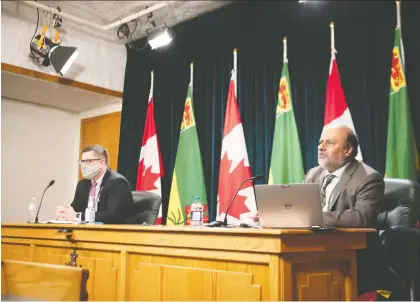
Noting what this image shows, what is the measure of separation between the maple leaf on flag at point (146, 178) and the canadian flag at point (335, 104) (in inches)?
77.9

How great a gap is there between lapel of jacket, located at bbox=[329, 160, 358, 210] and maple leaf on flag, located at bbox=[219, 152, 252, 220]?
148 cm

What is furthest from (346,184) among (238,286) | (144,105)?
(144,105)

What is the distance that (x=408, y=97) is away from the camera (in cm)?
336

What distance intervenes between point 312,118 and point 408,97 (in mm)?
787

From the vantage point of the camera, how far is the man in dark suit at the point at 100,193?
3.24 m

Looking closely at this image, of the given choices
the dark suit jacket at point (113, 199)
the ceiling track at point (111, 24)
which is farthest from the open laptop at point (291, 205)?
the ceiling track at point (111, 24)

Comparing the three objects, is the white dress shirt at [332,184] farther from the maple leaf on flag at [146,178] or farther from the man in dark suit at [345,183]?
the maple leaf on flag at [146,178]

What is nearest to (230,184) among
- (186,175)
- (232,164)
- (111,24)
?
(232,164)

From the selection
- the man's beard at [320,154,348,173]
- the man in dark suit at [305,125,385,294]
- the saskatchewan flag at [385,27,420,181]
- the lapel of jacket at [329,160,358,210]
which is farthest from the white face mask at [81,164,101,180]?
the saskatchewan flag at [385,27,420,181]

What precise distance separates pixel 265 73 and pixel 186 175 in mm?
1229

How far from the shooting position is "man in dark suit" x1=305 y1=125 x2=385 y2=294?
2.27 meters

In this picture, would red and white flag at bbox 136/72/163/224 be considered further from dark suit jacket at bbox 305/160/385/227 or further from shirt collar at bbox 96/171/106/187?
dark suit jacket at bbox 305/160/385/227

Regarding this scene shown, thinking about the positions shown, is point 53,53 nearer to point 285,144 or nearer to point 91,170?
point 91,170

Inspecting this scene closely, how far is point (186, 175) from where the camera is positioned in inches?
183
